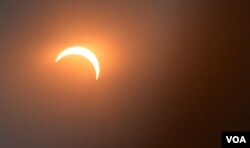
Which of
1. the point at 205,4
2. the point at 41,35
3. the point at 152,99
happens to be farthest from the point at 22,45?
the point at 205,4

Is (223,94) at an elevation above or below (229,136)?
above

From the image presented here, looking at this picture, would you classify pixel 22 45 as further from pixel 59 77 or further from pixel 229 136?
pixel 229 136

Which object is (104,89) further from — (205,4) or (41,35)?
(205,4)

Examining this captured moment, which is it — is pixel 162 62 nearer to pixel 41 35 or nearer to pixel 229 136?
pixel 229 136

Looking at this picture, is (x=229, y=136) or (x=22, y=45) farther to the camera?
(x=22, y=45)

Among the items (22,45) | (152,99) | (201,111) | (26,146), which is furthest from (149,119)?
(22,45)

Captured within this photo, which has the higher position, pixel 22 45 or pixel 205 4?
pixel 205 4

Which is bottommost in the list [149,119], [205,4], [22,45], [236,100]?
[149,119]

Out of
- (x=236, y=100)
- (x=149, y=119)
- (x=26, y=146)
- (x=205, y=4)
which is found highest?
(x=205, y=4)
